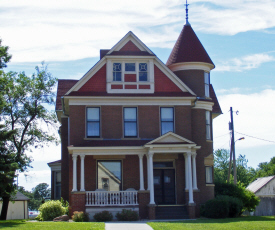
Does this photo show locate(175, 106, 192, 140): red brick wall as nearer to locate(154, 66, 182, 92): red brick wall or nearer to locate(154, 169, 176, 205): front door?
locate(154, 66, 182, 92): red brick wall

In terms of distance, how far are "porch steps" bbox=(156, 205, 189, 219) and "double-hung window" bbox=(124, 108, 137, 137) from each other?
5080 mm

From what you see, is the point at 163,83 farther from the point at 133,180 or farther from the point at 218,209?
the point at 218,209

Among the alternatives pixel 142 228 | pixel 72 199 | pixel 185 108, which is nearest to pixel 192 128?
pixel 185 108

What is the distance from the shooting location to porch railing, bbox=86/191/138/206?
27688mm

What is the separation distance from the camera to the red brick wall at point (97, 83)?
3044 centimetres

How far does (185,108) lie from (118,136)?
15.9ft

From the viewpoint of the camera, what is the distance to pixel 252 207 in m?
33.2

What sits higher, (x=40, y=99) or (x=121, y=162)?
(x=40, y=99)

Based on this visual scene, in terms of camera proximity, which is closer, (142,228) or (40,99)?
(142,228)

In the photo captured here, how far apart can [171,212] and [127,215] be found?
345 centimetres

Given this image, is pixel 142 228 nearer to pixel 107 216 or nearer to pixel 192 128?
pixel 107 216

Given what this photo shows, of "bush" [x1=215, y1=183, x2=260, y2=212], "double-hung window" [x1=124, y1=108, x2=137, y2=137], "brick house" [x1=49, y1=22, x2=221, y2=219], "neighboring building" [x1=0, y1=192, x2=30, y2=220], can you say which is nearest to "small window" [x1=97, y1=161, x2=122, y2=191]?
"brick house" [x1=49, y1=22, x2=221, y2=219]

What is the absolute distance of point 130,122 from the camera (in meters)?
30.5

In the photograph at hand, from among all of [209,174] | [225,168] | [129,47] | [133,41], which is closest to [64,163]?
[129,47]
